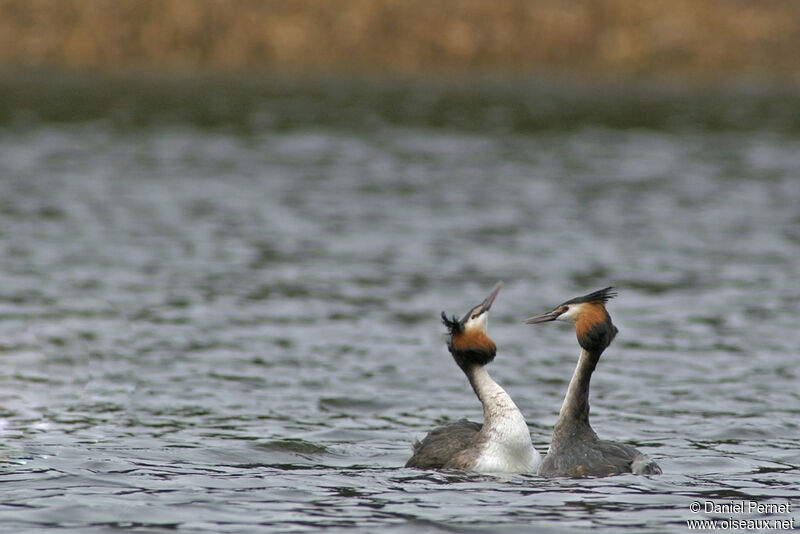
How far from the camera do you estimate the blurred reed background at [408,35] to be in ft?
183

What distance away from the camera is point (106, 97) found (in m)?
47.0

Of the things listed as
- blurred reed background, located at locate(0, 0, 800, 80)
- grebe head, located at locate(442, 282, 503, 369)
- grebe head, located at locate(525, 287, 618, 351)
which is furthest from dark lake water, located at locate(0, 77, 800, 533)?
blurred reed background, located at locate(0, 0, 800, 80)

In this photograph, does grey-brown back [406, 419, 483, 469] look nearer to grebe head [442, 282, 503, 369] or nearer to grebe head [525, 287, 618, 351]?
grebe head [442, 282, 503, 369]

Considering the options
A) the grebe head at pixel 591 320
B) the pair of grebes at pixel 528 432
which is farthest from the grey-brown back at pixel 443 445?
the grebe head at pixel 591 320

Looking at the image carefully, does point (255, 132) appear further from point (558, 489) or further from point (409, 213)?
point (558, 489)

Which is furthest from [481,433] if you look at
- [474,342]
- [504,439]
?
[474,342]

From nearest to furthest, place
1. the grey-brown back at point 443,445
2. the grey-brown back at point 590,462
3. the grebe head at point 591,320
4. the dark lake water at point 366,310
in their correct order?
1. the dark lake water at point 366,310
2. the grey-brown back at point 590,462
3. the grebe head at point 591,320
4. the grey-brown back at point 443,445

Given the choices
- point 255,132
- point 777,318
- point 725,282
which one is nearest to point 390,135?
point 255,132

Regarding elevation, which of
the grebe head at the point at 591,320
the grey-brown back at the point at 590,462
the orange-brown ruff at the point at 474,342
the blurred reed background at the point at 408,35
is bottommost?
the grey-brown back at the point at 590,462

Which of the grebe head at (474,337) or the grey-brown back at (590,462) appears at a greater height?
the grebe head at (474,337)

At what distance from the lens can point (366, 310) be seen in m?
21.2

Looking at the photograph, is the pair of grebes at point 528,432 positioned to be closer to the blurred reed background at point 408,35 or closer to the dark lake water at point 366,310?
the dark lake water at point 366,310

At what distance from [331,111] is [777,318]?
84.7ft

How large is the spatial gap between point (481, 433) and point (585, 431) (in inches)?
34.4
